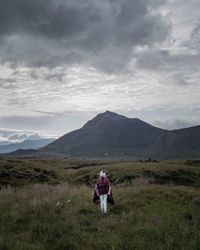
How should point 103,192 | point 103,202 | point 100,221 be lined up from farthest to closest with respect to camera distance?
point 103,192 → point 103,202 → point 100,221

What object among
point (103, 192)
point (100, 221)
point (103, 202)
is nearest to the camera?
point (100, 221)

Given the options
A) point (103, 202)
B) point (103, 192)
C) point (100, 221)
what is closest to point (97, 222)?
point (100, 221)

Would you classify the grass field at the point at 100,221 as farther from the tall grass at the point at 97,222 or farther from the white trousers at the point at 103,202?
the white trousers at the point at 103,202

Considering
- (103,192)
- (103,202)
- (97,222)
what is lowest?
(97,222)

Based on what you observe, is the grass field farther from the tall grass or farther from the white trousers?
the white trousers

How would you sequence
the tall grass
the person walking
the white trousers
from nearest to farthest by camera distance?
1. the tall grass
2. the white trousers
3. the person walking

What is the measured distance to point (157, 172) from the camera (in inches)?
1847

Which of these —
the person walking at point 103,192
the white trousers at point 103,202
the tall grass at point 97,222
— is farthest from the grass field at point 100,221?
the person walking at point 103,192

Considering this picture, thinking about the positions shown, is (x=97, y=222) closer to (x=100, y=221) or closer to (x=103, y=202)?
(x=100, y=221)

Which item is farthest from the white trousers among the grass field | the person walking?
the grass field

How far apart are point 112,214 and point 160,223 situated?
3226 mm

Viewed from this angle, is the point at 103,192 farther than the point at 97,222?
Yes

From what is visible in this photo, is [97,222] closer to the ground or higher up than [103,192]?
closer to the ground

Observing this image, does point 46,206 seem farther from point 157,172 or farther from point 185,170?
point 185,170
